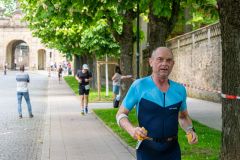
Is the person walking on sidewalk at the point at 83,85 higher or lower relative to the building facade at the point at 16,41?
lower

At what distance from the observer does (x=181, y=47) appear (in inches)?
1297

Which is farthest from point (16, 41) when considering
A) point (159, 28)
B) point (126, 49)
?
point (159, 28)

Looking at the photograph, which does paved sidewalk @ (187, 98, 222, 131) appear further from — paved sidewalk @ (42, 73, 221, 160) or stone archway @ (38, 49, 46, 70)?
stone archway @ (38, 49, 46, 70)

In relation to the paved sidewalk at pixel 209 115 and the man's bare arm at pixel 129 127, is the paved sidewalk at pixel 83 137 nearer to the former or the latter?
the paved sidewalk at pixel 209 115

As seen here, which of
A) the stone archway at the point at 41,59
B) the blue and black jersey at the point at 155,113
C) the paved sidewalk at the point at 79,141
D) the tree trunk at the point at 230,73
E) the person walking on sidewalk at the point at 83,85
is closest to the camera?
the blue and black jersey at the point at 155,113

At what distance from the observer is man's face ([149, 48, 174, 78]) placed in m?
5.07

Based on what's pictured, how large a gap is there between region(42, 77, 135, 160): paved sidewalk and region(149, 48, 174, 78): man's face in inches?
210

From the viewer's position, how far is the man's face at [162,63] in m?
5.07

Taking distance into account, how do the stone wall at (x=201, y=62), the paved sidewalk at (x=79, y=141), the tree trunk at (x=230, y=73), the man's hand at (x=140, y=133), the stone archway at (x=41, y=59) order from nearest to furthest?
the man's hand at (x=140, y=133)
the tree trunk at (x=230, y=73)
the paved sidewalk at (x=79, y=141)
the stone wall at (x=201, y=62)
the stone archway at (x=41, y=59)

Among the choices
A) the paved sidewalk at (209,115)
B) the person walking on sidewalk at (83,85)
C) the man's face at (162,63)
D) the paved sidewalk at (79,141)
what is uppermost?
the man's face at (162,63)

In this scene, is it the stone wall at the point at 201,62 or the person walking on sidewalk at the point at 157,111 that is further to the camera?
the stone wall at the point at 201,62

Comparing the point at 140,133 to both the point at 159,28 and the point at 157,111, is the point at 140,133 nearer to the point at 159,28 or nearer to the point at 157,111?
the point at 157,111

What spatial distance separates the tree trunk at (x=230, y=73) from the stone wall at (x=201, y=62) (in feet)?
56.5

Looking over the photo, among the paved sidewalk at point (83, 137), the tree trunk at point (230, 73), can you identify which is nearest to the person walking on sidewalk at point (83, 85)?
the paved sidewalk at point (83, 137)
